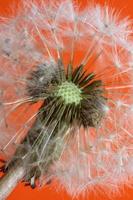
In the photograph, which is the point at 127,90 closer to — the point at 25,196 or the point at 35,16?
the point at 35,16

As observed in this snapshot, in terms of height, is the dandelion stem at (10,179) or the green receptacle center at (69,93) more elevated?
the green receptacle center at (69,93)

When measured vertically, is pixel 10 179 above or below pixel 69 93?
below

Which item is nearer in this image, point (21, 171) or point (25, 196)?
point (21, 171)

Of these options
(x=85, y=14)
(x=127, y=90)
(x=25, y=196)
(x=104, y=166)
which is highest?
(x=85, y=14)

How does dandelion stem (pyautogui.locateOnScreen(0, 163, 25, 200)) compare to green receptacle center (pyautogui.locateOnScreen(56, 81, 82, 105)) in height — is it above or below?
below

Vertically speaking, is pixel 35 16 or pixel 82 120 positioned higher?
pixel 35 16

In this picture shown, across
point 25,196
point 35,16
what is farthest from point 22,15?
point 25,196

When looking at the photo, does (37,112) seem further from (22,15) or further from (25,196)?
(25,196)
